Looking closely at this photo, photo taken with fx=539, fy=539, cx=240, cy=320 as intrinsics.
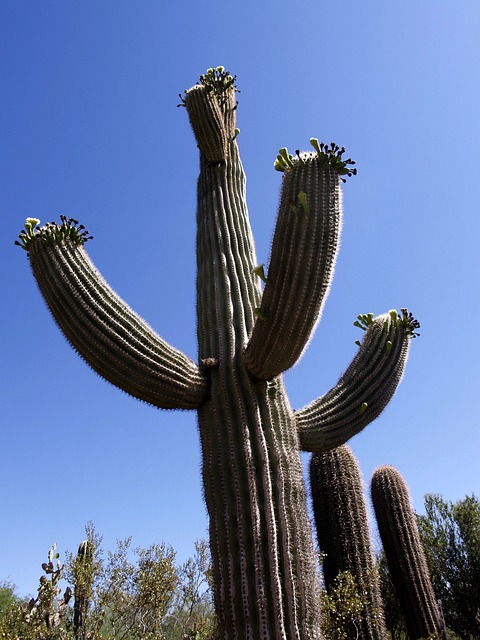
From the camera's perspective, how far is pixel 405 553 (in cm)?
829

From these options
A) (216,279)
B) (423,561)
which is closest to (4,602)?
(423,561)

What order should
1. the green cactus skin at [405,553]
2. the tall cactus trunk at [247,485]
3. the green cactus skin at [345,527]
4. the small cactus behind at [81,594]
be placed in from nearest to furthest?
the tall cactus trunk at [247,485] < the green cactus skin at [345,527] < the small cactus behind at [81,594] < the green cactus skin at [405,553]

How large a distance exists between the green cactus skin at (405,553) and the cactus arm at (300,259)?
564cm

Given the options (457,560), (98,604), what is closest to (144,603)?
(98,604)

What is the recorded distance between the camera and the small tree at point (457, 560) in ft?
45.2

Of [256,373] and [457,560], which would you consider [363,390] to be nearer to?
[256,373]

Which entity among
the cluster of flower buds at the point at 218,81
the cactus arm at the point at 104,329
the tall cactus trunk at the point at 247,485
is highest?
the cluster of flower buds at the point at 218,81

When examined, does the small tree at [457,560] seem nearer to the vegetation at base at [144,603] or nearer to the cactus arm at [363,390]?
the vegetation at base at [144,603]

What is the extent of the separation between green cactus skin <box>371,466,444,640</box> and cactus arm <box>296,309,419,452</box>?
4.55 meters

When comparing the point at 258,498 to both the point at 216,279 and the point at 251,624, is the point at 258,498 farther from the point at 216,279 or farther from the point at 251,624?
the point at 216,279

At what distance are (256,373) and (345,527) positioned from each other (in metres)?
3.58

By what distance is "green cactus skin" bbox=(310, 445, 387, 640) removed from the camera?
6332mm

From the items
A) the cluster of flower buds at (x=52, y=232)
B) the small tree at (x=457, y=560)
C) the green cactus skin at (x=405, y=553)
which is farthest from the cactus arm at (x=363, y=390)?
the small tree at (x=457, y=560)

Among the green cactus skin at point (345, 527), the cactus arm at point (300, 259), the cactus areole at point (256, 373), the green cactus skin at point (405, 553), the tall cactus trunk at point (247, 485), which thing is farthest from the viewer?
the green cactus skin at point (405, 553)
